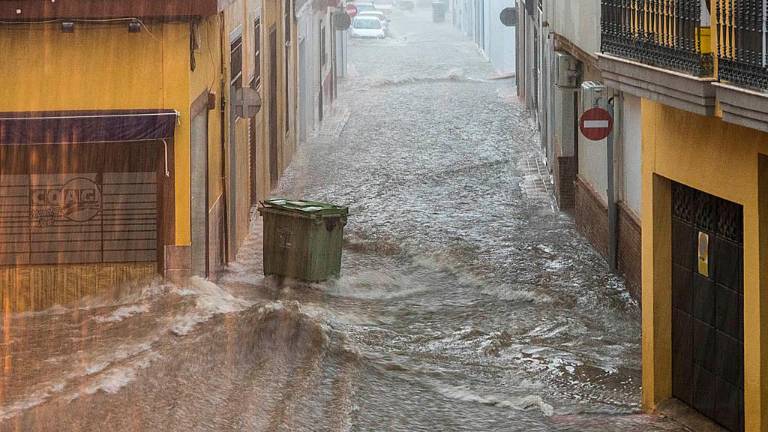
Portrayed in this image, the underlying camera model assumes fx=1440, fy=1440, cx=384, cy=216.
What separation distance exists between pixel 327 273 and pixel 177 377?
201 inches

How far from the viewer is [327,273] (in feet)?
56.6

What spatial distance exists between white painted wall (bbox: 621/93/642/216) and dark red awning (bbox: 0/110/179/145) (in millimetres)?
5777

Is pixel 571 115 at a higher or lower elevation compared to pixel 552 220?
higher

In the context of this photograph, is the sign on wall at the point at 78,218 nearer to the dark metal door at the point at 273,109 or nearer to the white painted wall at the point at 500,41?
the dark metal door at the point at 273,109

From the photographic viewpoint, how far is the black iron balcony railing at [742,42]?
927 centimetres

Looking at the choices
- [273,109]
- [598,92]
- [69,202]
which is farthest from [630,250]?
[273,109]

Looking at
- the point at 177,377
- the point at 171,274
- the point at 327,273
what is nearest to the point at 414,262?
the point at 327,273

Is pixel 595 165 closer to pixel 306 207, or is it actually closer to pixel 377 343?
pixel 306 207

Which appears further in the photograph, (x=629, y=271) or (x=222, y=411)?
(x=629, y=271)

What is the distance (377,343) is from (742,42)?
6017 mm

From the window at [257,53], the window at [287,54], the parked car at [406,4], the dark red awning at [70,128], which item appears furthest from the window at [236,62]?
the parked car at [406,4]

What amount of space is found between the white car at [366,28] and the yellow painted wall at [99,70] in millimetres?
52050

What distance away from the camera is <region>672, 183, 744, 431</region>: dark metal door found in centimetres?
1052

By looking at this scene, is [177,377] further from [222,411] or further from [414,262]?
[414,262]
